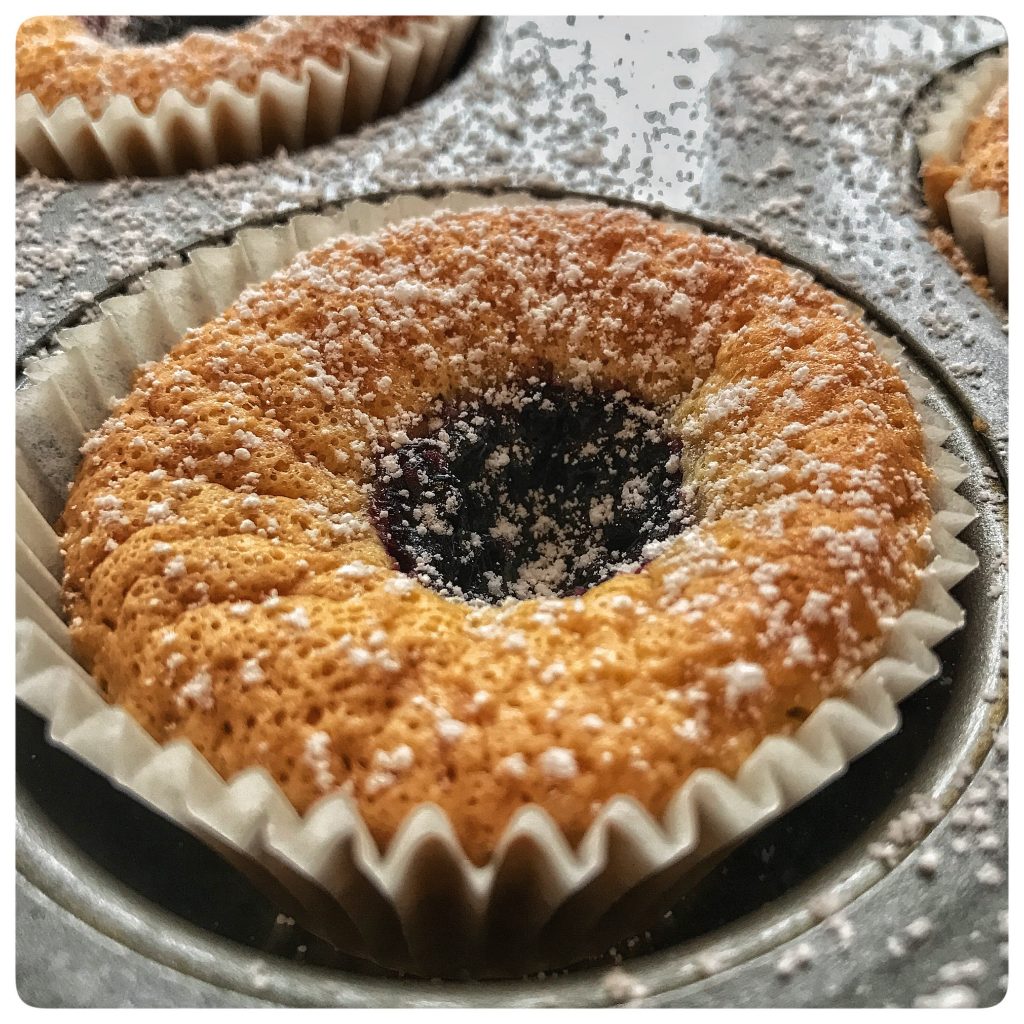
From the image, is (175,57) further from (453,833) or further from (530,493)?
(453,833)

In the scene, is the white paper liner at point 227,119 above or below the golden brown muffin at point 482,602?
above

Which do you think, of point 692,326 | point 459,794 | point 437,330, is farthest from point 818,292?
point 459,794

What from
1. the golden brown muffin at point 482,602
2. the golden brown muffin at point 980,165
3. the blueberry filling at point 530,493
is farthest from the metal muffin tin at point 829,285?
the blueberry filling at point 530,493

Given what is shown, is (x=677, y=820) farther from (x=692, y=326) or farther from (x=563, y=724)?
(x=692, y=326)

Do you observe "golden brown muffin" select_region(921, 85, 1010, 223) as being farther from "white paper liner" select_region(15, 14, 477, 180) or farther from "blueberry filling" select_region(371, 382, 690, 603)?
"white paper liner" select_region(15, 14, 477, 180)

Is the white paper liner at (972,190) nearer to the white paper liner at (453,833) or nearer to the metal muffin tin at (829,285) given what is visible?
the metal muffin tin at (829,285)

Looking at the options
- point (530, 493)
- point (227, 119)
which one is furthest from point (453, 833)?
point (227, 119)
